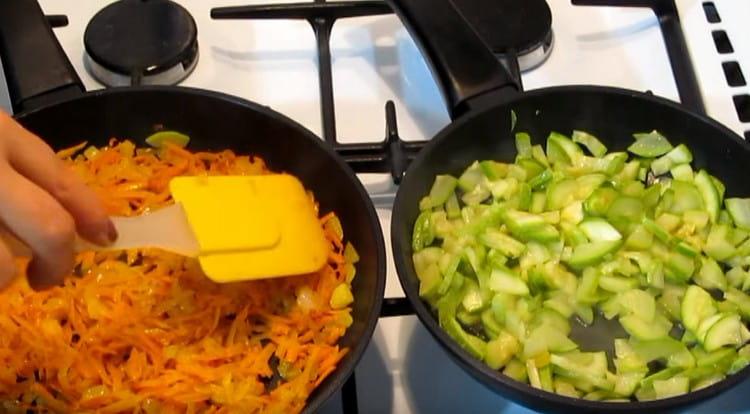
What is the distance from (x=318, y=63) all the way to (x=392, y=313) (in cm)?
36

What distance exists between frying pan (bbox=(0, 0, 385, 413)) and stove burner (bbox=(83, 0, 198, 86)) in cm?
8

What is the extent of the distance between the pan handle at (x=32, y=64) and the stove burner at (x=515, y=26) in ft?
1.59

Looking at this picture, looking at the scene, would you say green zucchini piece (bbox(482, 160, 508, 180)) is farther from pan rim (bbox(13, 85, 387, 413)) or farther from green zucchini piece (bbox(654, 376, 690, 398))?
green zucchini piece (bbox(654, 376, 690, 398))

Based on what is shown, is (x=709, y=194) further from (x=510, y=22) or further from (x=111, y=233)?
(x=111, y=233)

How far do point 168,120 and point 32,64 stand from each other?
155mm

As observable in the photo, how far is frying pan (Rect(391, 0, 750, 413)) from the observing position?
1.03m

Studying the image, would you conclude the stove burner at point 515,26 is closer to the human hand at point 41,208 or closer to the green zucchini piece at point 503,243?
the green zucchini piece at point 503,243

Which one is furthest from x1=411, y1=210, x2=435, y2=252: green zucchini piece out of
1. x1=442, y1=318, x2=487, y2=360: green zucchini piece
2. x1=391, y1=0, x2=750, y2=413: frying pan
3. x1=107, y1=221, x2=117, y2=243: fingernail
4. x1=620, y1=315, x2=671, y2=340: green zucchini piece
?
x1=107, y1=221, x2=117, y2=243: fingernail

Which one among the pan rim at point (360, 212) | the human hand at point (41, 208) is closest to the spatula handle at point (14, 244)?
the human hand at point (41, 208)

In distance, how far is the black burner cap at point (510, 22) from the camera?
1.18 m

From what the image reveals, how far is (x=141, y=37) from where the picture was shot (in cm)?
115

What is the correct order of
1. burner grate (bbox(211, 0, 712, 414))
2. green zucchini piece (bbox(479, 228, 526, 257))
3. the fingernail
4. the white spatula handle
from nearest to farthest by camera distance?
the fingernail → the white spatula handle → green zucchini piece (bbox(479, 228, 526, 257)) → burner grate (bbox(211, 0, 712, 414))

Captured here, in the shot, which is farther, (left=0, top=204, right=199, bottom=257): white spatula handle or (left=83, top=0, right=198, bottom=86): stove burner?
(left=83, top=0, right=198, bottom=86): stove burner

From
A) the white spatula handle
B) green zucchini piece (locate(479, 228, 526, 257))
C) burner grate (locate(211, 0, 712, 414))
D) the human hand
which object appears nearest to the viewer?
the human hand
